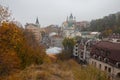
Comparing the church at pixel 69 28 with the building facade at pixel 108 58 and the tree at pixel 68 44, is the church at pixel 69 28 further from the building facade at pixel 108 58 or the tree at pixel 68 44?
the building facade at pixel 108 58

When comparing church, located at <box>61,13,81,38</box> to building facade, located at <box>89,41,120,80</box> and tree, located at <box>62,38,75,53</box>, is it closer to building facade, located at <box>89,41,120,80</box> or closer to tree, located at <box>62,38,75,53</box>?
tree, located at <box>62,38,75,53</box>

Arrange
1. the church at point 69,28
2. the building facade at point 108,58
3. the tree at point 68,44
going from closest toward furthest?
the building facade at point 108,58 → the tree at point 68,44 → the church at point 69,28

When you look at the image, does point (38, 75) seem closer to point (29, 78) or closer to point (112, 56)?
point (29, 78)

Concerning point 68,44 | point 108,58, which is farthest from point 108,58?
point 68,44

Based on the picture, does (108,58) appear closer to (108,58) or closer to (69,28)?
(108,58)

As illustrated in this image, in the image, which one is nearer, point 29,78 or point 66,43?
point 29,78

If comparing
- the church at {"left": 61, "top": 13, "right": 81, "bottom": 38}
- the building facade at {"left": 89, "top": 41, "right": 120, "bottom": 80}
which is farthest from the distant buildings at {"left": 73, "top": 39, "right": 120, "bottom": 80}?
the church at {"left": 61, "top": 13, "right": 81, "bottom": 38}

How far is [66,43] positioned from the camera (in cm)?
6944

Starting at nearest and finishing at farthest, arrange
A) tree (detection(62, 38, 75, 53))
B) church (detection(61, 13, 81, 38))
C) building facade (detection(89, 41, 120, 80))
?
building facade (detection(89, 41, 120, 80))
tree (detection(62, 38, 75, 53))
church (detection(61, 13, 81, 38))

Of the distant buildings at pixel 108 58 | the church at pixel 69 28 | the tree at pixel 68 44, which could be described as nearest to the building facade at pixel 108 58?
the distant buildings at pixel 108 58

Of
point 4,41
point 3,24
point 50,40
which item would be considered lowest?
point 50,40

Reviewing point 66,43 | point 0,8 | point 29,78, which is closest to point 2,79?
point 29,78

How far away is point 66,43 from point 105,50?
90.3ft

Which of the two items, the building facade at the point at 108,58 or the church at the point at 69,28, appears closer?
the building facade at the point at 108,58
